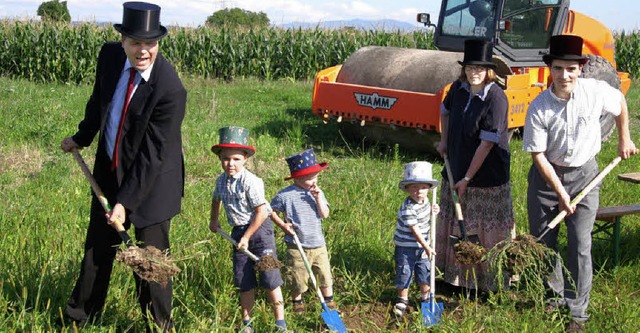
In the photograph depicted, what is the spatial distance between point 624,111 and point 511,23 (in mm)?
5544

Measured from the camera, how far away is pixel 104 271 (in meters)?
4.12

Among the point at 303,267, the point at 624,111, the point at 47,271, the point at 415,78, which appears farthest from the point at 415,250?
the point at 415,78

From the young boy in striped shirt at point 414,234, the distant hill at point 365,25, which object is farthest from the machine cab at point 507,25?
the distant hill at point 365,25

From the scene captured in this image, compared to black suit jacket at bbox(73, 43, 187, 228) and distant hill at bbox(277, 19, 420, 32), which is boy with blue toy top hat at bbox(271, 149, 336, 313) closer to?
black suit jacket at bbox(73, 43, 187, 228)

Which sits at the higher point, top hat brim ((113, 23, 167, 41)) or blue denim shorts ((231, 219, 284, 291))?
top hat brim ((113, 23, 167, 41))

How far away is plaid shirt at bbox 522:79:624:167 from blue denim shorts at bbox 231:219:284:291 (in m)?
1.59

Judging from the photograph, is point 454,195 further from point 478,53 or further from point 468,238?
point 478,53

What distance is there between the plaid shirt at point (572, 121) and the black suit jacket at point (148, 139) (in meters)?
2.04

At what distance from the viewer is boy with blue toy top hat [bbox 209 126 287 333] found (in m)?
4.13

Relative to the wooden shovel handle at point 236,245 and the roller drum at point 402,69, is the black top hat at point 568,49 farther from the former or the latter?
the roller drum at point 402,69

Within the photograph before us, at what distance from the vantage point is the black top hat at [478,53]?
15.9 feet

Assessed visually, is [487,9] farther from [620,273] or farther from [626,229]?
[620,273]

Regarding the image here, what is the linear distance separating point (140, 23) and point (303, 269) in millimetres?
1742

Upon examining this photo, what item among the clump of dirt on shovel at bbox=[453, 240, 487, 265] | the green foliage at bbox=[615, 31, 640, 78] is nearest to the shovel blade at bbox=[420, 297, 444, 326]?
the clump of dirt on shovel at bbox=[453, 240, 487, 265]
